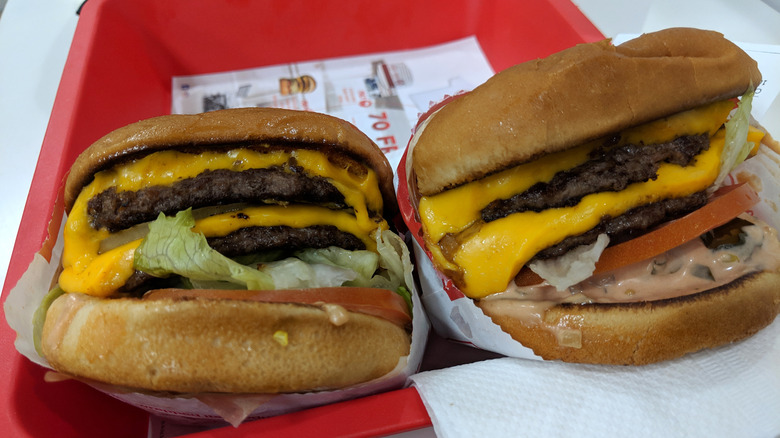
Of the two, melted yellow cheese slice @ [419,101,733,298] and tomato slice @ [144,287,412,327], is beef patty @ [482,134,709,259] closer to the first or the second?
melted yellow cheese slice @ [419,101,733,298]

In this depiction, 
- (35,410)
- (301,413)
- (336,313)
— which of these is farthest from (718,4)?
(35,410)

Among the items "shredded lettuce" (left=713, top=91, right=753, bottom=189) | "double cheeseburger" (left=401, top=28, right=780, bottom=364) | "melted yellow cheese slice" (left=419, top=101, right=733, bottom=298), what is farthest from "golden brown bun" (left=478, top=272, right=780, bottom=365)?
"shredded lettuce" (left=713, top=91, right=753, bottom=189)

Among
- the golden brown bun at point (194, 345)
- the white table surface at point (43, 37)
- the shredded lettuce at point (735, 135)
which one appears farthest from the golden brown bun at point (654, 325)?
the white table surface at point (43, 37)

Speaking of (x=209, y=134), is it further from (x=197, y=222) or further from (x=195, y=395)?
(x=195, y=395)

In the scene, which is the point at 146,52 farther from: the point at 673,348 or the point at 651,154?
the point at 673,348

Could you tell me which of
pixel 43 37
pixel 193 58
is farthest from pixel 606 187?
pixel 43 37
